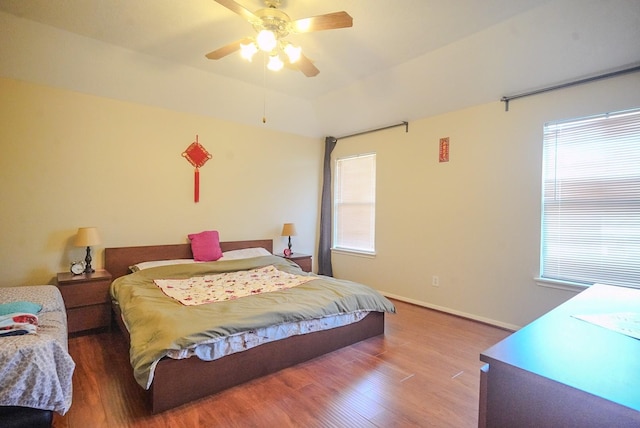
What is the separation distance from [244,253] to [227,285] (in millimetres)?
1109

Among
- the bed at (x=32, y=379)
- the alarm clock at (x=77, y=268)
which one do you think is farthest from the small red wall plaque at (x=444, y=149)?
the alarm clock at (x=77, y=268)

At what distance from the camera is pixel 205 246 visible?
13.2 ft

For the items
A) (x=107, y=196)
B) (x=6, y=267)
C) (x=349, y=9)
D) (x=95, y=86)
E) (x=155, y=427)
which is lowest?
(x=155, y=427)

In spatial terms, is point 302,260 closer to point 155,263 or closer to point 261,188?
point 261,188

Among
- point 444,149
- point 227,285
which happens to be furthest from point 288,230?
point 444,149

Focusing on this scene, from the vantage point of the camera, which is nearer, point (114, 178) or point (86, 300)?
point (86, 300)

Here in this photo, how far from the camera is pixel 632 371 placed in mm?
887

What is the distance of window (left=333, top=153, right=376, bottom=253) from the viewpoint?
16.1 feet

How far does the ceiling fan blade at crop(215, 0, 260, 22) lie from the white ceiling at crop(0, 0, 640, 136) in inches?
17.6

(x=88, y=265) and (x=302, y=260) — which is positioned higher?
(x=88, y=265)

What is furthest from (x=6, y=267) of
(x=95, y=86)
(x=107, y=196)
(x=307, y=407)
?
(x=307, y=407)

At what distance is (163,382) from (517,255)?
3360 millimetres

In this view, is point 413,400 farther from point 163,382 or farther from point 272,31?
point 272,31

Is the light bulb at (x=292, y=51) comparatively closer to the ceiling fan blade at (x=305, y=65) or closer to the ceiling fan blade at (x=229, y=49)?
the ceiling fan blade at (x=305, y=65)
